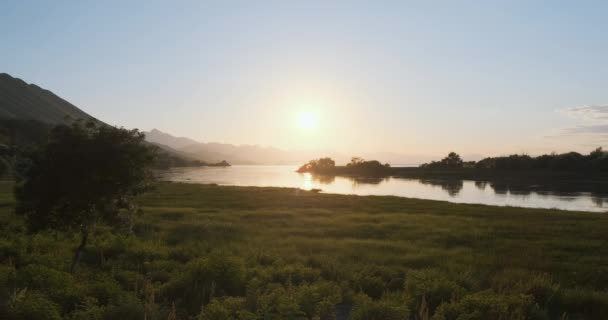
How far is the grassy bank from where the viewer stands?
9.57m

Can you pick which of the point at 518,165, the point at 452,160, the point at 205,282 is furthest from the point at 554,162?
the point at 205,282

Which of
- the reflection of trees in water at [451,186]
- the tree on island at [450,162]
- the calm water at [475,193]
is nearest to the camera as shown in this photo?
the calm water at [475,193]

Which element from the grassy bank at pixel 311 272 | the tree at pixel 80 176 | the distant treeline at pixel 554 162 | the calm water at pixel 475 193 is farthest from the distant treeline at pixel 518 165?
the tree at pixel 80 176

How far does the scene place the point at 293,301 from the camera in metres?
9.96

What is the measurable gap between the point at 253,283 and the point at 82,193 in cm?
646

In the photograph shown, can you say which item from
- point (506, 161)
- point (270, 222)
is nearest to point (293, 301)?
point (270, 222)

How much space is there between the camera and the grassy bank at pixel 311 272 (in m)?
9.57

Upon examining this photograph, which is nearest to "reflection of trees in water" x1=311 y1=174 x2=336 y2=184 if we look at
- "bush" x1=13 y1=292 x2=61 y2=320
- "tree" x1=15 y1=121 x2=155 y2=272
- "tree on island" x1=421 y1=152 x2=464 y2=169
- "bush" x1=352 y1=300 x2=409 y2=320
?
"tree on island" x1=421 y1=152 x2=464 y2=169

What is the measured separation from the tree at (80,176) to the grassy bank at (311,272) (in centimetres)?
188

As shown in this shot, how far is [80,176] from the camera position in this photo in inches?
487

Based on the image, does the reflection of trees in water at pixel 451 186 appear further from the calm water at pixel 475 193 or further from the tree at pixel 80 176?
the tree at pixel 80 176

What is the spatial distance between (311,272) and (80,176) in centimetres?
859

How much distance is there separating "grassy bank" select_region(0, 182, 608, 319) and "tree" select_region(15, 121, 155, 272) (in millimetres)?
1876

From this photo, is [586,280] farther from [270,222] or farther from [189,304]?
[270,222]
